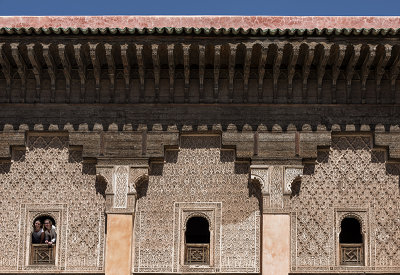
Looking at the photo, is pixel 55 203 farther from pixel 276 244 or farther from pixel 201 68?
pixel 276 244

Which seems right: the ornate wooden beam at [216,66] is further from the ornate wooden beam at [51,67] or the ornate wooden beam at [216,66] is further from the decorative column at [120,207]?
the ornate wooden beam at [51,67]

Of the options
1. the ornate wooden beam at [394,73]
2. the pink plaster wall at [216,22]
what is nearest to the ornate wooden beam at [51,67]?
the pink plaster wall at [216,22]

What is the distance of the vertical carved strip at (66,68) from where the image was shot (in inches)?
377

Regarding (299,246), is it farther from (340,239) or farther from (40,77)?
(40,77)

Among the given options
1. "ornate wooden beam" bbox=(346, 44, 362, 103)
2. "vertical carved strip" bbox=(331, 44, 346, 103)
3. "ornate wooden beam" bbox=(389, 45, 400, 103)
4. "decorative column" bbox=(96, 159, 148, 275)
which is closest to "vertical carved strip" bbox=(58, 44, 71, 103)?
"decorative column" bbox=(96, 159, 148, 275)

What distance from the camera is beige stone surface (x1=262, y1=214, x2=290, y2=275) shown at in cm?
940

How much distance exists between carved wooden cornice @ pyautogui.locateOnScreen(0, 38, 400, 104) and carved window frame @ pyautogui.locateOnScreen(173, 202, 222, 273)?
1098 millimetres

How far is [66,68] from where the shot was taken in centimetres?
980

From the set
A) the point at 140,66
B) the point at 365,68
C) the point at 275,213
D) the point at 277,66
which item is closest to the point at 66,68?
the point at 140,66

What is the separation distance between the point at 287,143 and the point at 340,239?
3.82 feet

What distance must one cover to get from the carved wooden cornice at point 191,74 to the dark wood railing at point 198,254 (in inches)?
58.7

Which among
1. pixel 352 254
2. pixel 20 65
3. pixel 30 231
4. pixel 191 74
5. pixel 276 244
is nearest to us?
pixel 276 244

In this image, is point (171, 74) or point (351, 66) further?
point (171, 74)

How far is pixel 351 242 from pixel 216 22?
8.93ft
